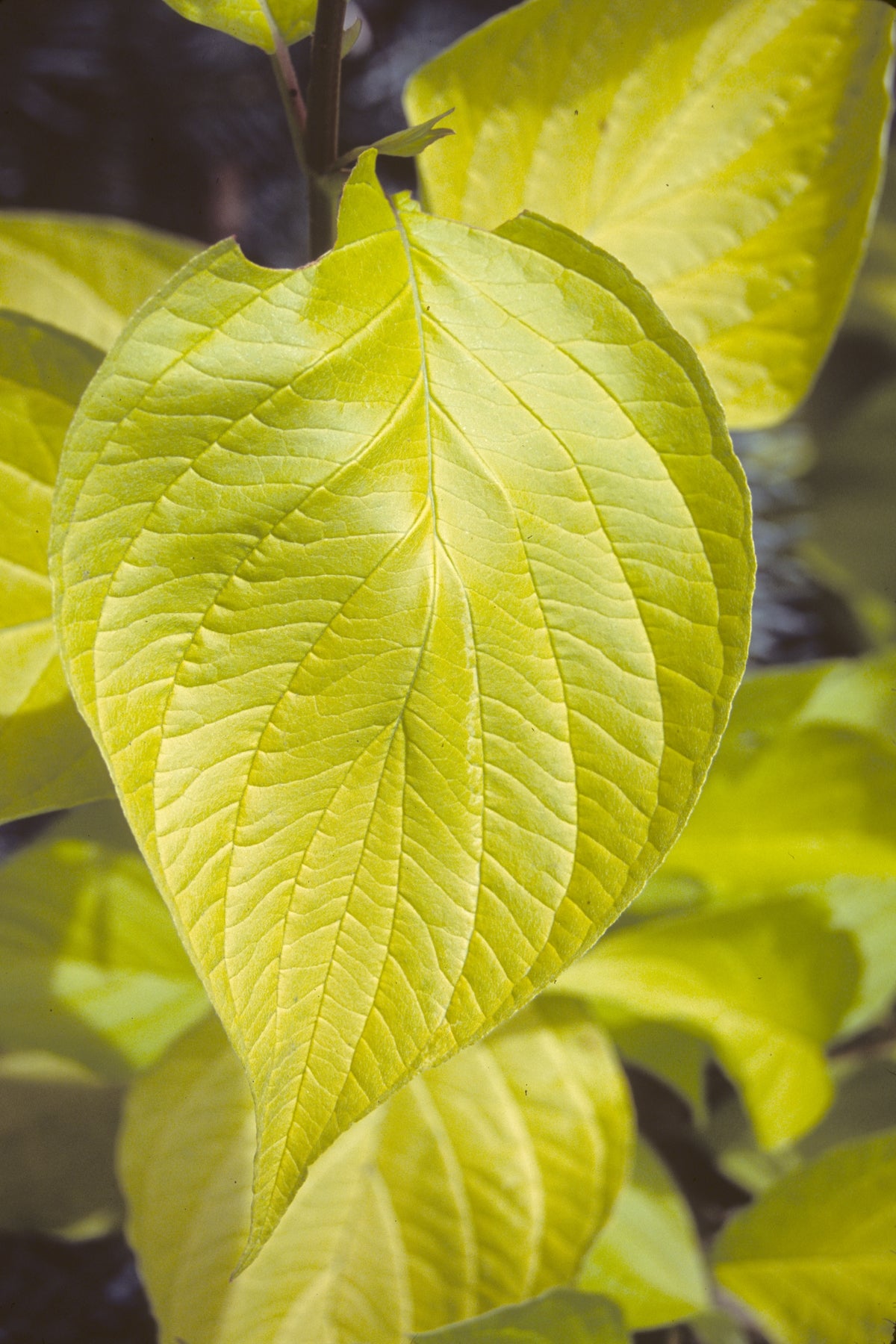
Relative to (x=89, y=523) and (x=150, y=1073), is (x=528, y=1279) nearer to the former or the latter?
(x=150, y=1073)

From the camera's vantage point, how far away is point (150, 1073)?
33cm

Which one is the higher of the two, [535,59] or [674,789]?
[535,59]

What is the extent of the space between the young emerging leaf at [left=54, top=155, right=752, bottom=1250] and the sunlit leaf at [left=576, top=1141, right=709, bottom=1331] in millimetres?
219

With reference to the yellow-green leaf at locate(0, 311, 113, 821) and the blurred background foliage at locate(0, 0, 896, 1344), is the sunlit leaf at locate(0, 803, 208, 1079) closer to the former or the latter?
the blurred background foliage at locate(0, 0, 896, 1344)

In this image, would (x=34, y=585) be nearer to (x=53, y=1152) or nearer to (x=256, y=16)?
(x=256, y=16)

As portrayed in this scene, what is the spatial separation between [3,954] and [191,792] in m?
0.22

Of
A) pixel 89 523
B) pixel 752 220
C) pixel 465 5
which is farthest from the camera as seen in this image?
pixel 465 5

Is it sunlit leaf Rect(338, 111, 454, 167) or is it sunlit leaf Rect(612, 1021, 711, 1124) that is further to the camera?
sunlit leaf Rect(612, 1021, 711, 1124)

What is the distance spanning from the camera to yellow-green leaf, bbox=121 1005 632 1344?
0.99 ft

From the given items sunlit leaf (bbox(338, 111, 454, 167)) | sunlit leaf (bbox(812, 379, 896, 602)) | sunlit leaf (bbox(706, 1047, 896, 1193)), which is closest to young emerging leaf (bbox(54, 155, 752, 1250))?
sunlit leaf (bbox(338, 111, 454, 167))

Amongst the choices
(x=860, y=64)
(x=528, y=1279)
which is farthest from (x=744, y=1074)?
(x=860, y=64)

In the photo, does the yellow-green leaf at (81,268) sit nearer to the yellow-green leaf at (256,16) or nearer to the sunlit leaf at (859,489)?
the yellow-green leaf at (256,16)

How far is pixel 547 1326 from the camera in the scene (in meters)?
0.26

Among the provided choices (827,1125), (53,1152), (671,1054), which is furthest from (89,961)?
(827,1125)
